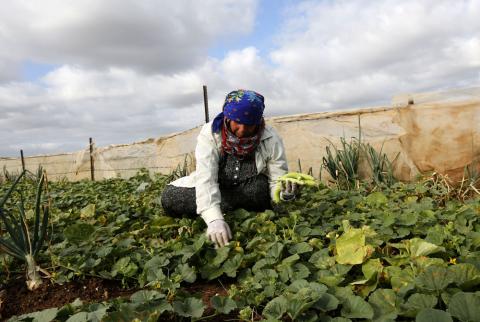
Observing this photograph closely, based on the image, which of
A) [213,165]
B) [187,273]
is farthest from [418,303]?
[213,165]

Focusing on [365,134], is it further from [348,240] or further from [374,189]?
[348,240]

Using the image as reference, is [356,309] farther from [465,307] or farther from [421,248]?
[421,248]

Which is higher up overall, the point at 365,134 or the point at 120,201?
the point at 365,134

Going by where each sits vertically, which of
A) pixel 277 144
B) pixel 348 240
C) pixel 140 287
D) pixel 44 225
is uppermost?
pixel 277 144

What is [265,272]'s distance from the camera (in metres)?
1.63

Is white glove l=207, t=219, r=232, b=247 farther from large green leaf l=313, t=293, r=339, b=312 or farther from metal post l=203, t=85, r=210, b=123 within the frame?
metal post l=203, t=85, r=210, b=123

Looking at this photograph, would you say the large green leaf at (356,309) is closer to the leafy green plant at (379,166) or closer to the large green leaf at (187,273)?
the large green leaf at (187,273)

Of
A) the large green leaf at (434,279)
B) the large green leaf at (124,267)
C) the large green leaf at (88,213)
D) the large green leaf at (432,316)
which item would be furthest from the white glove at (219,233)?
the large green leaf at (88,213)

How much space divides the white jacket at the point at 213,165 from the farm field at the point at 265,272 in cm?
19

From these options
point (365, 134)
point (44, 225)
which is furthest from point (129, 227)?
point (365, 134)

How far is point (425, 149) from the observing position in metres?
4.26

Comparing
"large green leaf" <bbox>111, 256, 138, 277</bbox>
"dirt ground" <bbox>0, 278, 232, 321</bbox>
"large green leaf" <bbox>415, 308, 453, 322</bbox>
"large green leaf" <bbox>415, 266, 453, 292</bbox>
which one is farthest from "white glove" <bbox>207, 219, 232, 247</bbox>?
"large green leaf" <bbox>415, 308, 453, 322</bbox>

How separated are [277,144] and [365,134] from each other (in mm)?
2326

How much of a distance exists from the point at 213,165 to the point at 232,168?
182mm
